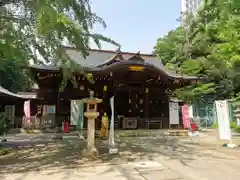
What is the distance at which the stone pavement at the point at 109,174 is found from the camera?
541 cm

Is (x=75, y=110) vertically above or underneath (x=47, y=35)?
underneath

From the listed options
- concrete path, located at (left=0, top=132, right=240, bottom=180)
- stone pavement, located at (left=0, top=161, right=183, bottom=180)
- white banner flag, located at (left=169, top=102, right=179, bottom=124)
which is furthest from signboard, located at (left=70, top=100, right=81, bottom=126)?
white banner flag, located at (left=169, top=102, right=179, bottom=124)

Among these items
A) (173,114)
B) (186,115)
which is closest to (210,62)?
(173,114)

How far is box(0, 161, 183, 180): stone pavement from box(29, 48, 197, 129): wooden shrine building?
8410mm

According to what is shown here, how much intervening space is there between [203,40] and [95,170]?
2057 cm

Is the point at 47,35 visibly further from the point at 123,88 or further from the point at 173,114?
the point at 173,114

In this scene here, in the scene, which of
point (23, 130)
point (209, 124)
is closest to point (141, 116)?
point (209, 124)

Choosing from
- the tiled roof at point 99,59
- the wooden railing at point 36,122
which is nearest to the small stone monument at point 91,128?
the tiled roof at point 99,59

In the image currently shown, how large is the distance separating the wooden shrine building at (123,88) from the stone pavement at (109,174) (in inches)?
331

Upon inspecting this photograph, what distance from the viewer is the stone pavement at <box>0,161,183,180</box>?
17.8ft

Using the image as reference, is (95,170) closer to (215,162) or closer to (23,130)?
(215,162)

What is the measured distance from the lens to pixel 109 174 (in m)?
5.68

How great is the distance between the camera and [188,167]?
6301mm

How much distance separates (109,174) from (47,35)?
359 centimetres
